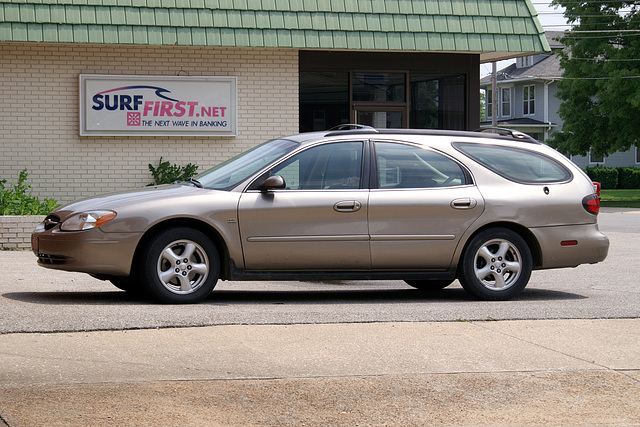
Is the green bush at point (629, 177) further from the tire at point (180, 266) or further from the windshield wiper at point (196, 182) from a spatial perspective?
the tire at point (180, 266)

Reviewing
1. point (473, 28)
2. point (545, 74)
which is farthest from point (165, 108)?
point (545, 74)

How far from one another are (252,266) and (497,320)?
225 centimetres

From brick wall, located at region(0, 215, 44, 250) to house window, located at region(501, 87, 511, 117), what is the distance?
50679mm

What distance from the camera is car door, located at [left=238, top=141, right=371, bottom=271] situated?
28.4 feet

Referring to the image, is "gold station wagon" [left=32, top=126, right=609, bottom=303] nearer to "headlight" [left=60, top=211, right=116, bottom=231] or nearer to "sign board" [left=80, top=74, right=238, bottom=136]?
"headlight" [left=60, top=211, right=116, bottom=231]

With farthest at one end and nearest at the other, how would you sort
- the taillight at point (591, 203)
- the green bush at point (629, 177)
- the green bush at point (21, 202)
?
1. the green bush at point (629, 177)
2. the green bush at point (21, 202)
3. the taillight at point (591, 203)

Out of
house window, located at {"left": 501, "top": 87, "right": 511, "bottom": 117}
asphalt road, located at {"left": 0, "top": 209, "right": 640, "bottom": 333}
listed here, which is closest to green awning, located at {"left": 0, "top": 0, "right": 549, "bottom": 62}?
asphalt road, located at {"left": 0, "top": 209, "right": 640, "bottom": 333}

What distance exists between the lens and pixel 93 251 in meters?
8.32

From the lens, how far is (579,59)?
39.8 meters

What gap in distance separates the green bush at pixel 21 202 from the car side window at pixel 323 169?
252 inches

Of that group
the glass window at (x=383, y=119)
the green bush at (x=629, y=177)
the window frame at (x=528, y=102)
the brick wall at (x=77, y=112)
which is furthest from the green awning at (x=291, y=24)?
the window frame at (x=528, y=102)

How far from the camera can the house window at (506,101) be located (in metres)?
61.3

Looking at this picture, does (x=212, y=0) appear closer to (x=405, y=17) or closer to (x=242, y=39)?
(x=242, y=39)

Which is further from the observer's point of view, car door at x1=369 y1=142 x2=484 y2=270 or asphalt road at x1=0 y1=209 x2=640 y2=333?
car door at x1=369 y1=142 x2=484 y2=270
